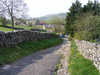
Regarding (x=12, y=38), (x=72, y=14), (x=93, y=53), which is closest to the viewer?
(x=93, y=53)

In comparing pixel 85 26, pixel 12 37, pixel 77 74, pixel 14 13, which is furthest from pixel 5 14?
pixel 77 74

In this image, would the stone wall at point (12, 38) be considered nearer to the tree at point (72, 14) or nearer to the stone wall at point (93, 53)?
the stone wall at point (93, 53)

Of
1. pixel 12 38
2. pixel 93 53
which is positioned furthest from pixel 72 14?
pixel 93 53

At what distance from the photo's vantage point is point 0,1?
76.7 ft

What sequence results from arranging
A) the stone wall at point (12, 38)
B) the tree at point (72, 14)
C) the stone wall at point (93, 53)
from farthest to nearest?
the tree at point (72, 14), the stone wall at point (12, 38), the stone wall at point (93, 53)

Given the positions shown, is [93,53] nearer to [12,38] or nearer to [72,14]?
[12,38]

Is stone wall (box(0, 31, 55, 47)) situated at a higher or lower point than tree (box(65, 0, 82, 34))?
lower

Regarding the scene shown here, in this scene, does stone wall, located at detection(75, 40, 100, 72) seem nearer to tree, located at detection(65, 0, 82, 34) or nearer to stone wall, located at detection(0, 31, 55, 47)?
stone wall, located at detection(0, 31, 55, 47)

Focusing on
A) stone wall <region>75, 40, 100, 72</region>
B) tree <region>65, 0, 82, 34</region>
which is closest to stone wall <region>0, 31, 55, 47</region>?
stone wall <region>75, 40, 100, 72</region>

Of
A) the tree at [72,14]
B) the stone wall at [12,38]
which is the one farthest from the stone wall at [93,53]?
the tree at [72,14]

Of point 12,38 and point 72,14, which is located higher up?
point 72,14

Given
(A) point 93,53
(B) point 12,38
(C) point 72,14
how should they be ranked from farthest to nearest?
(C) point 72,14 → (B) point 12,38 → (A) point 93,53

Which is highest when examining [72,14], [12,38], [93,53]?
[72,14]

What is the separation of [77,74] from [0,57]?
5.91 m
